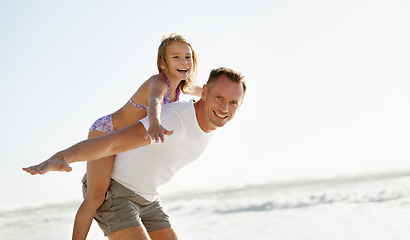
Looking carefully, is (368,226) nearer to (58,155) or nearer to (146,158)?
(146,158)

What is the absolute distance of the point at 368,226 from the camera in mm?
8336

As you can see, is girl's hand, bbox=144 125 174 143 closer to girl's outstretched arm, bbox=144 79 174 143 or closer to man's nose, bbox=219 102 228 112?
girl's outstretched arm, bbox=144 79 174 143

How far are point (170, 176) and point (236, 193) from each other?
13273 millimetres

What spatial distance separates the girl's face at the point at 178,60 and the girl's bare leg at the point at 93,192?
909 millimetres

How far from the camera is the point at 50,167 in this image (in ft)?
8.46

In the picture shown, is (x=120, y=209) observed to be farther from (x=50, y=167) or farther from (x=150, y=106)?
(x=50, y=167)

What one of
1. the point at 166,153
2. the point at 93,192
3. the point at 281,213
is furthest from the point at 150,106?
the point at 281,213

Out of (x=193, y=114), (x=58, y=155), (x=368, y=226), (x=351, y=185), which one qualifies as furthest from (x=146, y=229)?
(x=351, y=185)

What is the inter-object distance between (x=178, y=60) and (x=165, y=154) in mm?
952

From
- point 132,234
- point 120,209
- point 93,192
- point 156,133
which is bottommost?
point 132,234

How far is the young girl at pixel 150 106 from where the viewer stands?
3.40m

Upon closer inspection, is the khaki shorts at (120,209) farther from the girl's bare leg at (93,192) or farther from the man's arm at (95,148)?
the man's arm at (95,148)

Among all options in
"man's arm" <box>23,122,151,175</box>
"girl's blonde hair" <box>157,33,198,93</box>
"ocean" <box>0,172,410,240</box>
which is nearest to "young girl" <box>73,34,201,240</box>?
"girl's blonde hair" <box>157,33,198,93</box>

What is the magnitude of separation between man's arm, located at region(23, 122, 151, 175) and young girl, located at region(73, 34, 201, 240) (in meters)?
0.14
